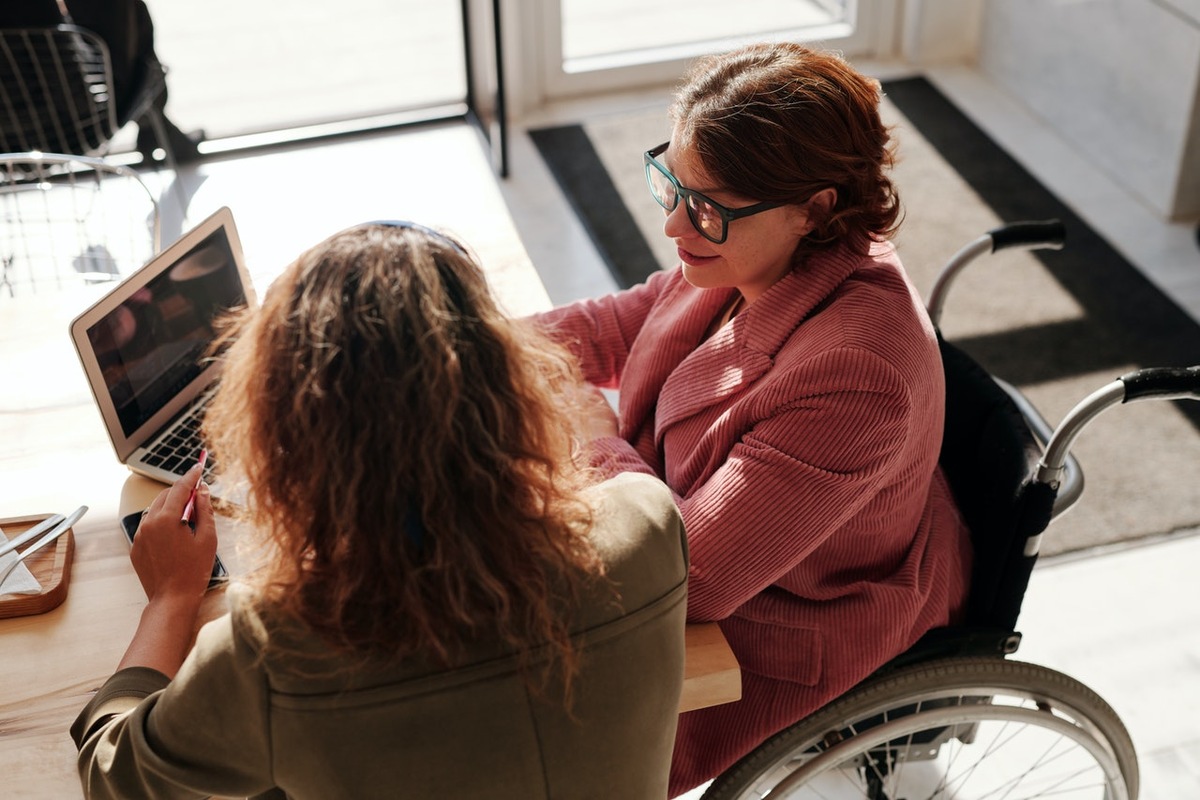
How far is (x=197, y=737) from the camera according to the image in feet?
3.40

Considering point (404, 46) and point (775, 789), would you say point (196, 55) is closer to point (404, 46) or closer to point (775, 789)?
point (404, 46)

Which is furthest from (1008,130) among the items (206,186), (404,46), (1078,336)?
(206,186)

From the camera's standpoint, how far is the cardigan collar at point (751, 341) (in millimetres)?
1491

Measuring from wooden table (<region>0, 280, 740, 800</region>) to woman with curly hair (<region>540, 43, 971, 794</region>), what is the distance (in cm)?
15

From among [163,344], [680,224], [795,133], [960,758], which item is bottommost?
[960,758]

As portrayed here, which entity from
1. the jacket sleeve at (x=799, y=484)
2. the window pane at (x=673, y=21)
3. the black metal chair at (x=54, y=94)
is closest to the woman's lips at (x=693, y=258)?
the jacket sleeve at (x=799, y=484)

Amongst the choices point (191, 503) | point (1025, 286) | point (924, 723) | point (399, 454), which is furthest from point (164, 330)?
point (1025, 286)

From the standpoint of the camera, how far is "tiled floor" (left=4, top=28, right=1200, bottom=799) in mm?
2162

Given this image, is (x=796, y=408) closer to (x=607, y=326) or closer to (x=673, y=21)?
(x=607, y=326)

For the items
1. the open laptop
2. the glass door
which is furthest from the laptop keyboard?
the glass door

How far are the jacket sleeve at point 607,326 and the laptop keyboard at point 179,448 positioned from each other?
20.5 inches

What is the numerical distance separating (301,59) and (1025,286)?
7.89 feet

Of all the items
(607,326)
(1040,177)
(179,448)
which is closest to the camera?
(179,448)

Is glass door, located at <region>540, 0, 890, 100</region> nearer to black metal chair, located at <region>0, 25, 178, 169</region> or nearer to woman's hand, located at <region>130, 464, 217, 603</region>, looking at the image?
black metal chair, located at <region>0, 25, 178, 169</region>
